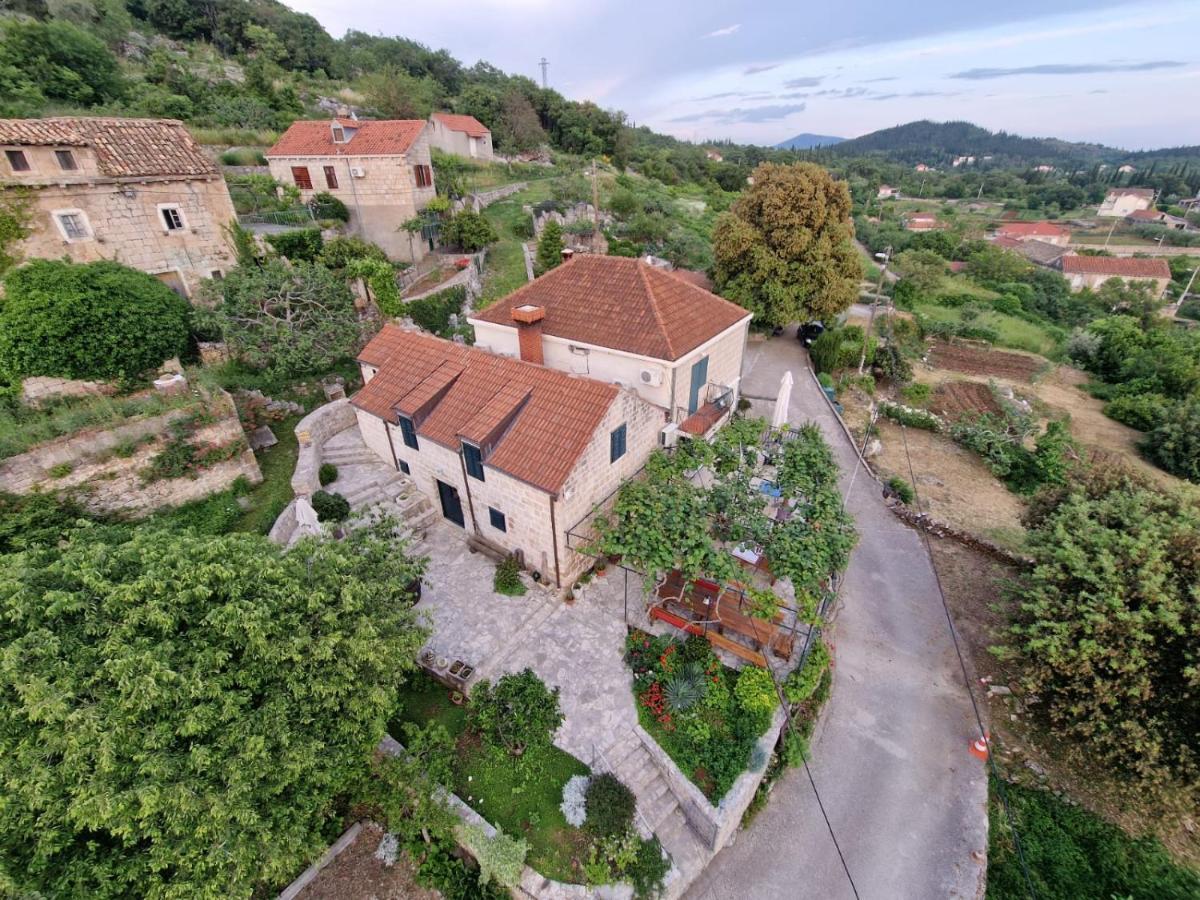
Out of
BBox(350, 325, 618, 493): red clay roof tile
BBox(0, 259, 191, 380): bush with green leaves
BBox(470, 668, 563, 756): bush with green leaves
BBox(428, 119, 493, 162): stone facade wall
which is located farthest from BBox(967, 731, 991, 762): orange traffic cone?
BBox(428, 119, 493, 162): stone facade wall

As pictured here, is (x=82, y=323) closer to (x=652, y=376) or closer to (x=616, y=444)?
(x=616, y=444)

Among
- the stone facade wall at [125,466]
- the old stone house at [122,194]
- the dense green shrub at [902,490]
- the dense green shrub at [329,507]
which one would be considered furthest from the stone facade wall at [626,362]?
the old stone house at [122,194]

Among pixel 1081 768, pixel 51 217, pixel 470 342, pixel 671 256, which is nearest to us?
pixel 1081 768

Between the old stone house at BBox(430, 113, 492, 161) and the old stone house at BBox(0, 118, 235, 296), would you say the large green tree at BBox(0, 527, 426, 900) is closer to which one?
the old stone house at BBox(0, 118, 235, 296)

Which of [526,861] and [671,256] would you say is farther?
[671,256]

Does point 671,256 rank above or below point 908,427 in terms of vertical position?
above

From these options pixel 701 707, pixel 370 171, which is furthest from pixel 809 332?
pixel 370 171

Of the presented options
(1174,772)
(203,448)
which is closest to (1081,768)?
(1174,772)

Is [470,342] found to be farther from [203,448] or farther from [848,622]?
[848,622]
